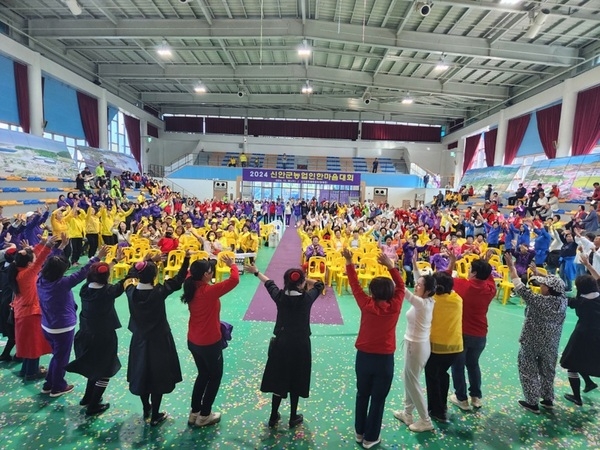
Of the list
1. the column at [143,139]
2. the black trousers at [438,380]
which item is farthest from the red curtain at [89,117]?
the black trousers at [438,380]

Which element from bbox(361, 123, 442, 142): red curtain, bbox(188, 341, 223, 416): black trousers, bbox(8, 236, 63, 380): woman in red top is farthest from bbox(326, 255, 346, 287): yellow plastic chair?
bbox(361, 123, 442, 142): red curtain

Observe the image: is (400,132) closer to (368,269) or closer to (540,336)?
(368,269)

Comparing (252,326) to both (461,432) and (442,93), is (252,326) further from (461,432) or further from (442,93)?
(442,93)

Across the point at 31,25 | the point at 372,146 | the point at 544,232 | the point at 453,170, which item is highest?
the point at 31,25

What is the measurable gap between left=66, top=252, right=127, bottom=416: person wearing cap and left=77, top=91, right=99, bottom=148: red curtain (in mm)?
18091

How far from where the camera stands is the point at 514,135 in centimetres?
1778

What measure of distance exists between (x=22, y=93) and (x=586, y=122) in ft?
70.3

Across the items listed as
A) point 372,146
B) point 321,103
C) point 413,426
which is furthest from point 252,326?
point 372,146

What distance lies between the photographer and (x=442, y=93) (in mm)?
17469

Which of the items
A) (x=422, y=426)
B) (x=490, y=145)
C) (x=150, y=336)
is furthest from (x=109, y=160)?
(x=490, y=145)

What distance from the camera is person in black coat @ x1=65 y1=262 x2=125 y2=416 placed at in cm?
258

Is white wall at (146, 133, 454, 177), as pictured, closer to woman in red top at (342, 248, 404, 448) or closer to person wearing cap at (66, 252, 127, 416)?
person wearing cap at (66, 252, 127, 416)

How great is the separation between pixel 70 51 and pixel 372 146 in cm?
1970

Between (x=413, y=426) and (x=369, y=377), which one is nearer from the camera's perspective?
(x=369, y=377)
